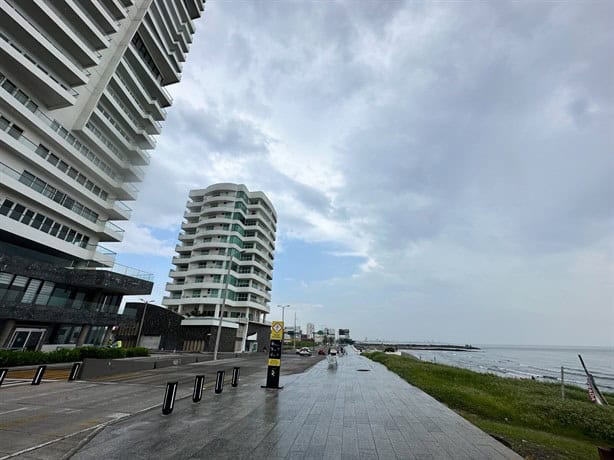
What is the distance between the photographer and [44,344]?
26.9m

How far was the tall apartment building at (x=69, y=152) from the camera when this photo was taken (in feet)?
81.0

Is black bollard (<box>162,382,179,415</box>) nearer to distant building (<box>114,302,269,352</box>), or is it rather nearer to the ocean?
distant building (<box>114,302,269,352</box>)

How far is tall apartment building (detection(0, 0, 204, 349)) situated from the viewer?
24.7 meters

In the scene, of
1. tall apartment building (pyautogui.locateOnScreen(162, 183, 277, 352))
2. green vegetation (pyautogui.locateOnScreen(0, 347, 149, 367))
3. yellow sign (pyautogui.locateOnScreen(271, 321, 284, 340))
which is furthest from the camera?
tall apartment building (pyautogui.locateOnScreen(162, 183, 277, 352))

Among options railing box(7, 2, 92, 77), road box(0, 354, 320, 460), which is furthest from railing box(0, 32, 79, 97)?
road box(0, 354, 320, 460)

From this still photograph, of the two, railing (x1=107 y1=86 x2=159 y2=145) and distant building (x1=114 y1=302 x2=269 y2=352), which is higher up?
railing (x1=107 y1=86 x2=159 y2=145)

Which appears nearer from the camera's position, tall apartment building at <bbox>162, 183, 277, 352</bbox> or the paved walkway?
the paved walkway

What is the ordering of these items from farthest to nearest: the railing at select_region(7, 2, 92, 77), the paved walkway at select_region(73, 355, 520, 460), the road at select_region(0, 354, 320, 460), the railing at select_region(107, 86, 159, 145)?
the railing at select_region(107, 86, 159, 145), the railing at select_region(7, 2, 92, 77), the road at select_region(0, 354, 320, 460), the paved walkway at select_region(73, 355, 520, 460)

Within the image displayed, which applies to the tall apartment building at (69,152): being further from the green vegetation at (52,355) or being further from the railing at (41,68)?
the green vegetation at (52,355)

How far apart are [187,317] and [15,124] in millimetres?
34975

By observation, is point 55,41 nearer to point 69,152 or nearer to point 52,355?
point 69,152

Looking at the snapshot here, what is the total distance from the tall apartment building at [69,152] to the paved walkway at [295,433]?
22846 millimetres

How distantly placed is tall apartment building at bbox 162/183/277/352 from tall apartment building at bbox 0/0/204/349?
1900 cm

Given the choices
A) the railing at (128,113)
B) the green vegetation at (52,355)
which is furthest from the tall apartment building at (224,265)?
the green vegetation at (52,355)
